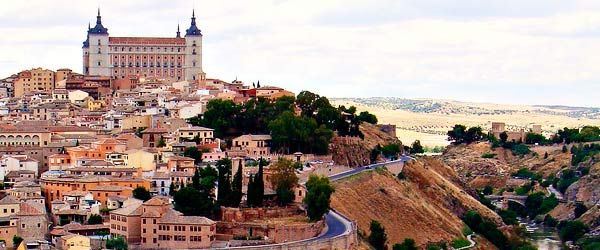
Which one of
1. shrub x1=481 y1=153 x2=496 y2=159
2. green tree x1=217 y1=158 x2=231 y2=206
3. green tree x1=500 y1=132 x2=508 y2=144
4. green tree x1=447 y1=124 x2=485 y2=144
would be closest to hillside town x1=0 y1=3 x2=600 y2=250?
green tree x1=217 y1=158 x2=231 y2=206

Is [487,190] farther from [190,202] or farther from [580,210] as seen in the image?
[190,202]

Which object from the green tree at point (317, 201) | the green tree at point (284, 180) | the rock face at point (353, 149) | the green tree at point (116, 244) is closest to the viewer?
the green tree at point (116, 244)

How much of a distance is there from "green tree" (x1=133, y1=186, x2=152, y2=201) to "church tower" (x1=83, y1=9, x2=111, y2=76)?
67.9 meters

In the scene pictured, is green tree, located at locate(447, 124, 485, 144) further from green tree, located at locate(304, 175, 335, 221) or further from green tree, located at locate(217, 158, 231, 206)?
green tree, located at locate(217, 158, 231, 206)

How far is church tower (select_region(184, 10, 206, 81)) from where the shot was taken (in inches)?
5591

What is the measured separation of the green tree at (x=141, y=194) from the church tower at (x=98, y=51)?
67.9m

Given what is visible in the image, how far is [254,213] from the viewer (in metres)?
72.3

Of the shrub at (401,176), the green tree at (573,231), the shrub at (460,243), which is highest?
the shrub at (401,176)

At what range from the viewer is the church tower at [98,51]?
139m

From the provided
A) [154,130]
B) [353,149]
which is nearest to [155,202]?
[154,130]

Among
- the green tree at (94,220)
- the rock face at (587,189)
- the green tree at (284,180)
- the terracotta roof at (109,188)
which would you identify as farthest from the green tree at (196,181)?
the rock face at (587,189)

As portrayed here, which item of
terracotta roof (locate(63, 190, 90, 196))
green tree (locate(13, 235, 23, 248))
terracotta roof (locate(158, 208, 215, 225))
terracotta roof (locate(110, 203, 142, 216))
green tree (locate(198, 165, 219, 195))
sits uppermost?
green tree (locate(198, 165, 219, 195))

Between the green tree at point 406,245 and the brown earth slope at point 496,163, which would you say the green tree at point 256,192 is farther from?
the brown earth slope at point 496,163

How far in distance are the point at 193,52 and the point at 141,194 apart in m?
70.6
